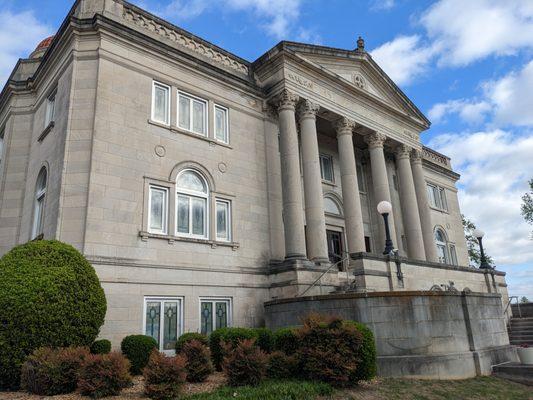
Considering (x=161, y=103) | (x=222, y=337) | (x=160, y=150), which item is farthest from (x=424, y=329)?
(x=161, y=103)

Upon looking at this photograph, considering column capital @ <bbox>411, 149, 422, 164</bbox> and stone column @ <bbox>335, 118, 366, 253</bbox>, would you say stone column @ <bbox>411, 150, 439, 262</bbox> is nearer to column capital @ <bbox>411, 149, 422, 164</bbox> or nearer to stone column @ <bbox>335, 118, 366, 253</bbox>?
column capital @ <bbox>411, 149, 422, 164</bbox>

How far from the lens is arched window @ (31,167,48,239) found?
56.0 feet

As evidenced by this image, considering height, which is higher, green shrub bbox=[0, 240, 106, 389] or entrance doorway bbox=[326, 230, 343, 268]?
entrance doorway bbox=[326, 230, 343, 268]

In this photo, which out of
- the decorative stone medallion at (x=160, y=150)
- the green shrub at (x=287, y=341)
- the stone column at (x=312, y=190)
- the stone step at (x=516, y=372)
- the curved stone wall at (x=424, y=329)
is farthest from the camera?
the stone column at (x=312, y=190)

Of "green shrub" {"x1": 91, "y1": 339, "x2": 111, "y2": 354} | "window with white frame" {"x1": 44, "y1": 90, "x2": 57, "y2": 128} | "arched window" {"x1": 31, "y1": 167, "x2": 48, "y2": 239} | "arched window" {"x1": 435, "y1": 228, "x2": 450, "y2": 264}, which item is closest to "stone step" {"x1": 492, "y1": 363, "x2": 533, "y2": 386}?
"green shrub" {"x1": 91, "y1": 339, "x2": 111, "y2": 354}

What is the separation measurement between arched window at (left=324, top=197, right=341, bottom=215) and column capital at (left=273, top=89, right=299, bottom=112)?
6195 mm

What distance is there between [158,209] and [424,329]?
974cm

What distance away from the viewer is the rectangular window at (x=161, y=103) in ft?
56.4

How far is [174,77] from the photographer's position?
17953 mm

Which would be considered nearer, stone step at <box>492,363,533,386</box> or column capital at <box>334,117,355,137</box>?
stone step at <box>492,363,533,386</box>

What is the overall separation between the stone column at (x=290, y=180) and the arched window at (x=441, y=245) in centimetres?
1664

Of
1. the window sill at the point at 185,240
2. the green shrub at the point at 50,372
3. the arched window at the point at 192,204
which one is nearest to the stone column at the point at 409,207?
the window sill at the point at 185,240

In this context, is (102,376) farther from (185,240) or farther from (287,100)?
(287,100)

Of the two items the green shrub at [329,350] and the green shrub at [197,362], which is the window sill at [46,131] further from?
the green shrub at [329,350]
